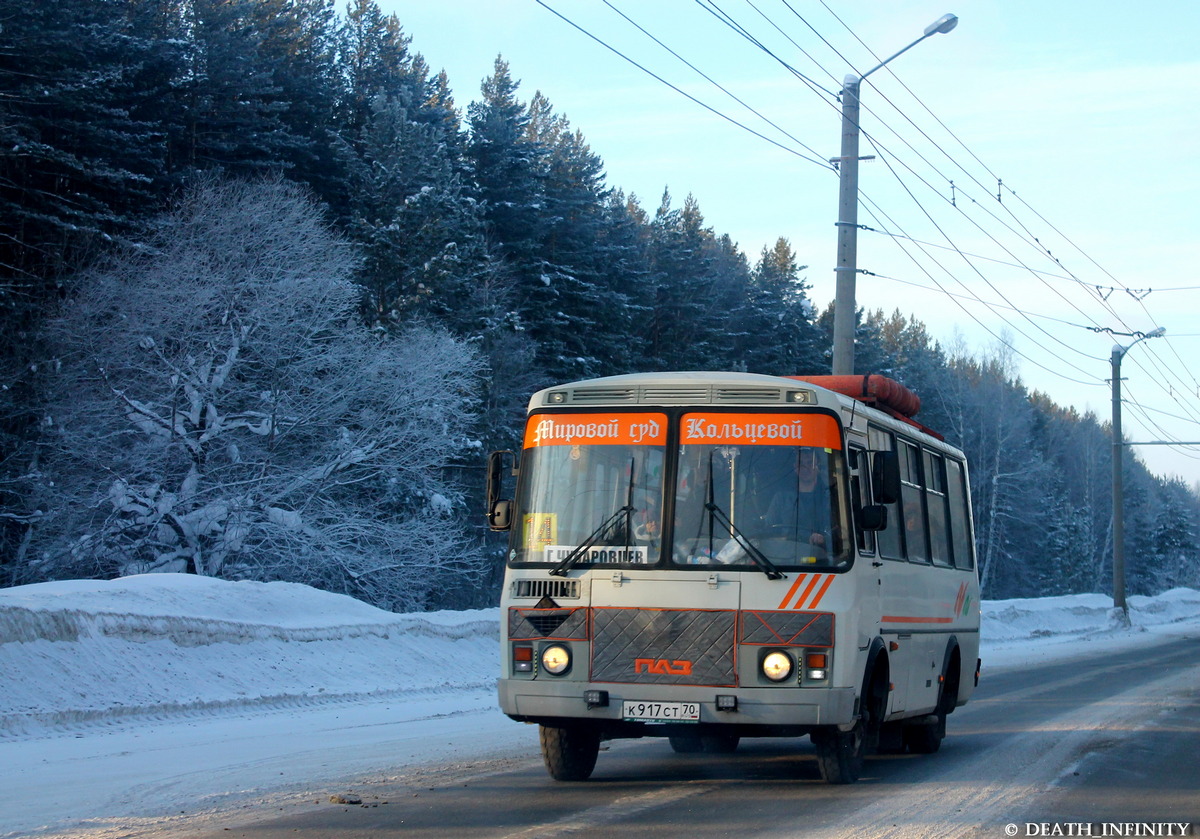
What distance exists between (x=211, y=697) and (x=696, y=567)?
7.70 metres

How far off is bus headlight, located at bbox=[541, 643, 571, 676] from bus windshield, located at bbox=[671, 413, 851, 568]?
3.33ft

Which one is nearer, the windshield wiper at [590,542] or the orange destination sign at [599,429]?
the windshield wiper at [590,542]

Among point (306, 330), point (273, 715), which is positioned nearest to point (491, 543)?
point (306, 330)

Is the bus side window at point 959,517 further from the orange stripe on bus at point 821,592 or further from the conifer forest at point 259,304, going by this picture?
the conifer forest at point 259,304

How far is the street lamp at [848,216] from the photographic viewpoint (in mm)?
19094

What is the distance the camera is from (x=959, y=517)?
44.7 ft

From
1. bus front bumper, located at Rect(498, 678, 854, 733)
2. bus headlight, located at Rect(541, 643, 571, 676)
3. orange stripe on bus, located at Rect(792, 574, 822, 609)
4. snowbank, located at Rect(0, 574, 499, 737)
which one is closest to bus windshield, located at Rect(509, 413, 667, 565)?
bus headlight, located at Rect(541, 643, 571, 676)

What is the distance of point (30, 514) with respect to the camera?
1275 inches

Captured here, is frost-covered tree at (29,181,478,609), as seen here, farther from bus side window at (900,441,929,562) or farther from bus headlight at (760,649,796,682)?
bus headlight at (760,649,796,682)

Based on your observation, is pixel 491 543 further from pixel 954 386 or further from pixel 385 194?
pixel 954 386

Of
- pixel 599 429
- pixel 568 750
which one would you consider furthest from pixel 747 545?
pixel 568 750

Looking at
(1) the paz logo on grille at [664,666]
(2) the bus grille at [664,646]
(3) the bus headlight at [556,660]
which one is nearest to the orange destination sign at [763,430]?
(2) the bus grille at [664,646]

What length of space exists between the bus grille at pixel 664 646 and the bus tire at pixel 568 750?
0.90 metres

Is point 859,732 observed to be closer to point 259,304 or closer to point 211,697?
point 211,697
